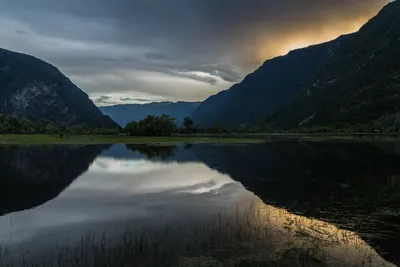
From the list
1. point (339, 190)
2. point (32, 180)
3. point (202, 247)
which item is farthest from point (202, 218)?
point (32, 180)

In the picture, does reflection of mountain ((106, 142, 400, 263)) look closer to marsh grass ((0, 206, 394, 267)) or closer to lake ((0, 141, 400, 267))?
lake ((0, 141, 400, 267))

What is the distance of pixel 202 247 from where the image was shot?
55.1ft

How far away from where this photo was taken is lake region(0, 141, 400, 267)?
1578 centimetres

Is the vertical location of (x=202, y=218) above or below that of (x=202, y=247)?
below

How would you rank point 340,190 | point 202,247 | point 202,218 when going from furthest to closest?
point 340,190 < point 202,218 < point 202,247

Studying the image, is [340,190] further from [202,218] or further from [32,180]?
[32,180]

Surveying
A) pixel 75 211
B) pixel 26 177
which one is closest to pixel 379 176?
pixel 75 211

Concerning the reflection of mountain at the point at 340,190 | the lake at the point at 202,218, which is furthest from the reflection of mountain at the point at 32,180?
the reflection of mountain at the point at 340,190

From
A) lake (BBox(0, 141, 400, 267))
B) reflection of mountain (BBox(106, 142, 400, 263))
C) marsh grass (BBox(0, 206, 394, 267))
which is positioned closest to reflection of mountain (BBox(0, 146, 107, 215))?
lake (BBox(0, 141, 400, 267))

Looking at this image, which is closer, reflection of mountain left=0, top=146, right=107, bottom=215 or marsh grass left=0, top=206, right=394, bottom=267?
marsh grass left=0, top=206, right=394, bottom=267

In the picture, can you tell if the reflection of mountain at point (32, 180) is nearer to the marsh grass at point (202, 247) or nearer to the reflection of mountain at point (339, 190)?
the marsh grass at point (202, 247)

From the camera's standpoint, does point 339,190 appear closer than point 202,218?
No

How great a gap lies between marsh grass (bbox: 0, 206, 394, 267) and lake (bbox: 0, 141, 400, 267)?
0.05m

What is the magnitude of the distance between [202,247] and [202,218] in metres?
6.17
